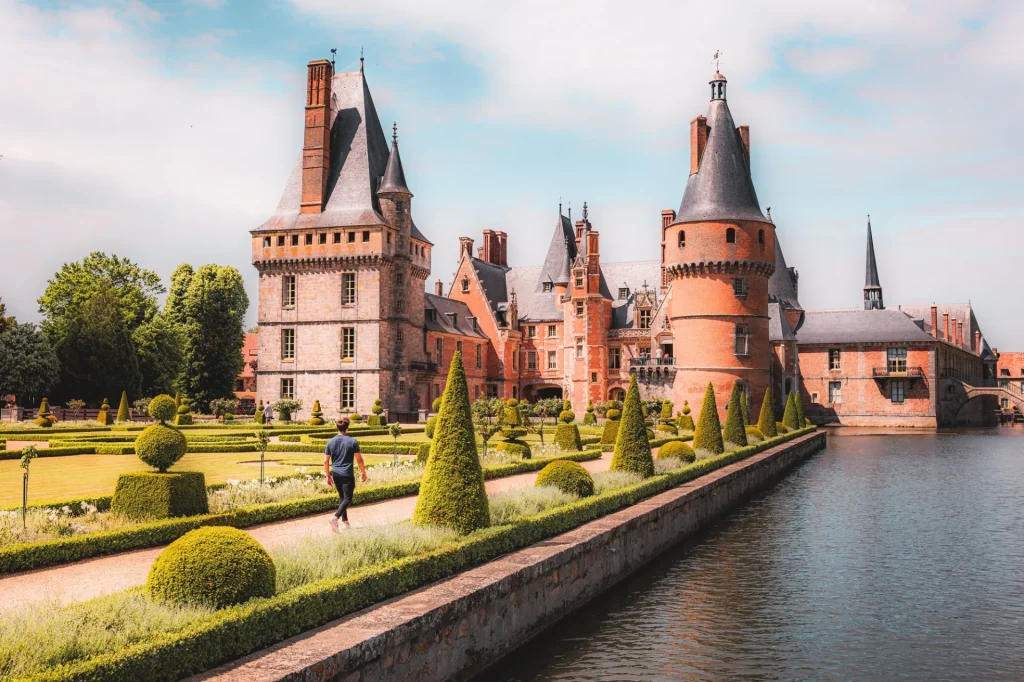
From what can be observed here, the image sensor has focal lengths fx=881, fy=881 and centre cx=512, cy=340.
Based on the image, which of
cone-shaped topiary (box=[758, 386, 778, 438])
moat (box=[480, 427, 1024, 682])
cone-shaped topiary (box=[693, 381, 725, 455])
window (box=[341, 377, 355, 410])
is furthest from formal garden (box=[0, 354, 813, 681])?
window (box=[341, 377, 355, 410])

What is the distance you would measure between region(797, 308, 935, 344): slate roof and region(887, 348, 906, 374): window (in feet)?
2.31

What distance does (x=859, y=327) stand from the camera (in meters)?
62.8

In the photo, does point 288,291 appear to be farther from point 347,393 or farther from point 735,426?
point 735,426

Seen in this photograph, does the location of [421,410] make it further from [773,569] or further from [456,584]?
[456,584]

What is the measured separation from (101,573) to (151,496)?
2.49 meters

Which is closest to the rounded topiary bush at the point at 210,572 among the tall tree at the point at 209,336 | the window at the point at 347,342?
the window at the point at 347,342

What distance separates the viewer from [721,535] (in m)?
18.4

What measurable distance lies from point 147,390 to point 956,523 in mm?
46875

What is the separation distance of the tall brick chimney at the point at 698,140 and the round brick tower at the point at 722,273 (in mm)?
1422

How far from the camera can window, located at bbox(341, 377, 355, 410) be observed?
4650cm

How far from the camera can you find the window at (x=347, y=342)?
154 ft

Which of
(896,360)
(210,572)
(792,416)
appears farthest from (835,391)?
(210,572)

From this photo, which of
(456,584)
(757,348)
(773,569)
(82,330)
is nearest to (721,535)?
(773,569)

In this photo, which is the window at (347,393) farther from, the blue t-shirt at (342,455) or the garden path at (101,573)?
the blue t-shirt at (342,455)
